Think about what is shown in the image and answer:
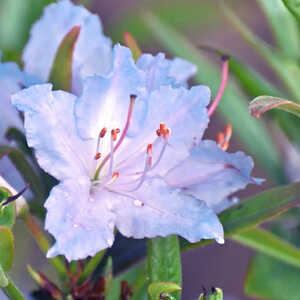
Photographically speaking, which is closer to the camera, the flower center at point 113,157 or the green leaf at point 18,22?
the flower center at point 113,157

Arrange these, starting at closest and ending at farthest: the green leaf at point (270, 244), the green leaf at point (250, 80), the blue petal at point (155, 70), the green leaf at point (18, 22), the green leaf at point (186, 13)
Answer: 1. the blue petal at point (155, 70)
2. the green leaf at point (270, 244)
3. the green leaf at point (250, 80)
4. the green leaf at point (18, 22)
5. the green leaf at point (186, 13)

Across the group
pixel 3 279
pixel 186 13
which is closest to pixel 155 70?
pixel 3 279

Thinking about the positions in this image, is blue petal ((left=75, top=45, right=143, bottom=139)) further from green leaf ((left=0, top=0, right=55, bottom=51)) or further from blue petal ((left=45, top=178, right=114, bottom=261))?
green leaf ((left=0, top=0, right=55, bottom=51))

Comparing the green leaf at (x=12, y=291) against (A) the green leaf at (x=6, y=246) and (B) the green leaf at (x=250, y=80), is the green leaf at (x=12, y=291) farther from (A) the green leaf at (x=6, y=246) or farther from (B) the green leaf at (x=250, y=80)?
(B) the green leaf at (x=250, y=80)

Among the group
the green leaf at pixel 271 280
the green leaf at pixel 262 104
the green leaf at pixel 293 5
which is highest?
the green leaf at pixel 293 5

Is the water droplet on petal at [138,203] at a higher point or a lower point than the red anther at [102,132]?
lower

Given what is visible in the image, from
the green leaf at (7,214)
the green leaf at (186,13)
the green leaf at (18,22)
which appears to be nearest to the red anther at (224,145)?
the green leaf at (7,214)

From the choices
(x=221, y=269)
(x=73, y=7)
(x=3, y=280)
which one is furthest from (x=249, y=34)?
(x=221, y=269)

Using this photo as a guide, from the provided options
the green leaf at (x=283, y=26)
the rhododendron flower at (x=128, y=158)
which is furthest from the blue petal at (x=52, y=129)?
the green leaf at (x=283, y=26)

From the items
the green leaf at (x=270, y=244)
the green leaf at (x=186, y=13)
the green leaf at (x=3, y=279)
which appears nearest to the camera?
the green leaf at (x=3, y=279)
